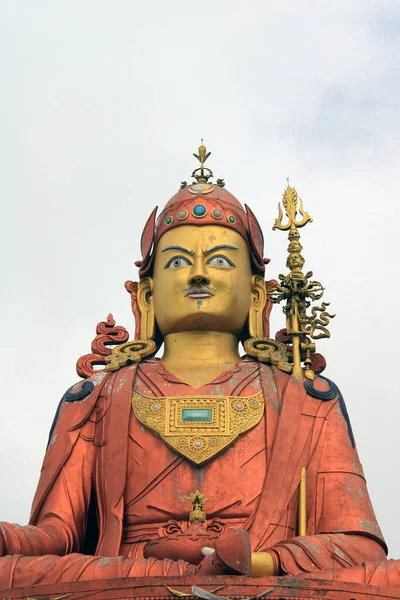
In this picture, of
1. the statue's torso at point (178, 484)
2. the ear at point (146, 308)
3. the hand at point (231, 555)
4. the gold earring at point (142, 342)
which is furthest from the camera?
the ear at point (146, 308)

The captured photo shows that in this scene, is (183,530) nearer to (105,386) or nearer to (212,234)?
(105,386)

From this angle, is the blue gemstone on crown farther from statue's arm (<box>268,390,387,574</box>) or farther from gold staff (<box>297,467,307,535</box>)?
gold staff (<box>297,467,307,535</box>)

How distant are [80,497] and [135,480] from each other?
569 millimetres

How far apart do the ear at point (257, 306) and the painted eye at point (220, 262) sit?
0.50 m

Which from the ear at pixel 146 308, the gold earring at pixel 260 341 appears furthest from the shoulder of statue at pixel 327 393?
the ear at pixel 146 308

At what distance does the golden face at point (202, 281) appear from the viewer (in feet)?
47.2

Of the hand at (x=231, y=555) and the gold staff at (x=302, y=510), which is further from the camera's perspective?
the gold staff at (x=302, y=510)

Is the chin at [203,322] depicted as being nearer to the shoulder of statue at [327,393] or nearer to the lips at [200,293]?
the lips at [200,293]

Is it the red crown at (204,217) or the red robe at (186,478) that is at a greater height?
the red crown at (204,217)

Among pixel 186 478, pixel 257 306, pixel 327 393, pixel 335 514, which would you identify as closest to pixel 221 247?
pixel 257 306

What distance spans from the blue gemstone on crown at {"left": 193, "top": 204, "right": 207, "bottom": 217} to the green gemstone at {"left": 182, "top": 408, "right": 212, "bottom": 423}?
226 centimetres

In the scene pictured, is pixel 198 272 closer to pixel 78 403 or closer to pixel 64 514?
pixel 78 403

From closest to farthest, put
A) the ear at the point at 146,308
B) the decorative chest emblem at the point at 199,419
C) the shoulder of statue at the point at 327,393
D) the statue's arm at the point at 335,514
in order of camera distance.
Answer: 1. the statue's arm at the point at 335,514
2. the decorative chest emblem at the point at 199,419
3. the shoulder of statue at the point at 327,393
4. the ear at the point at 146,308

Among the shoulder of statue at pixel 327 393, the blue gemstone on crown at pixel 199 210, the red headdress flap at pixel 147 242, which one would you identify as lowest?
the shoulder of statue at pixel 327 393
